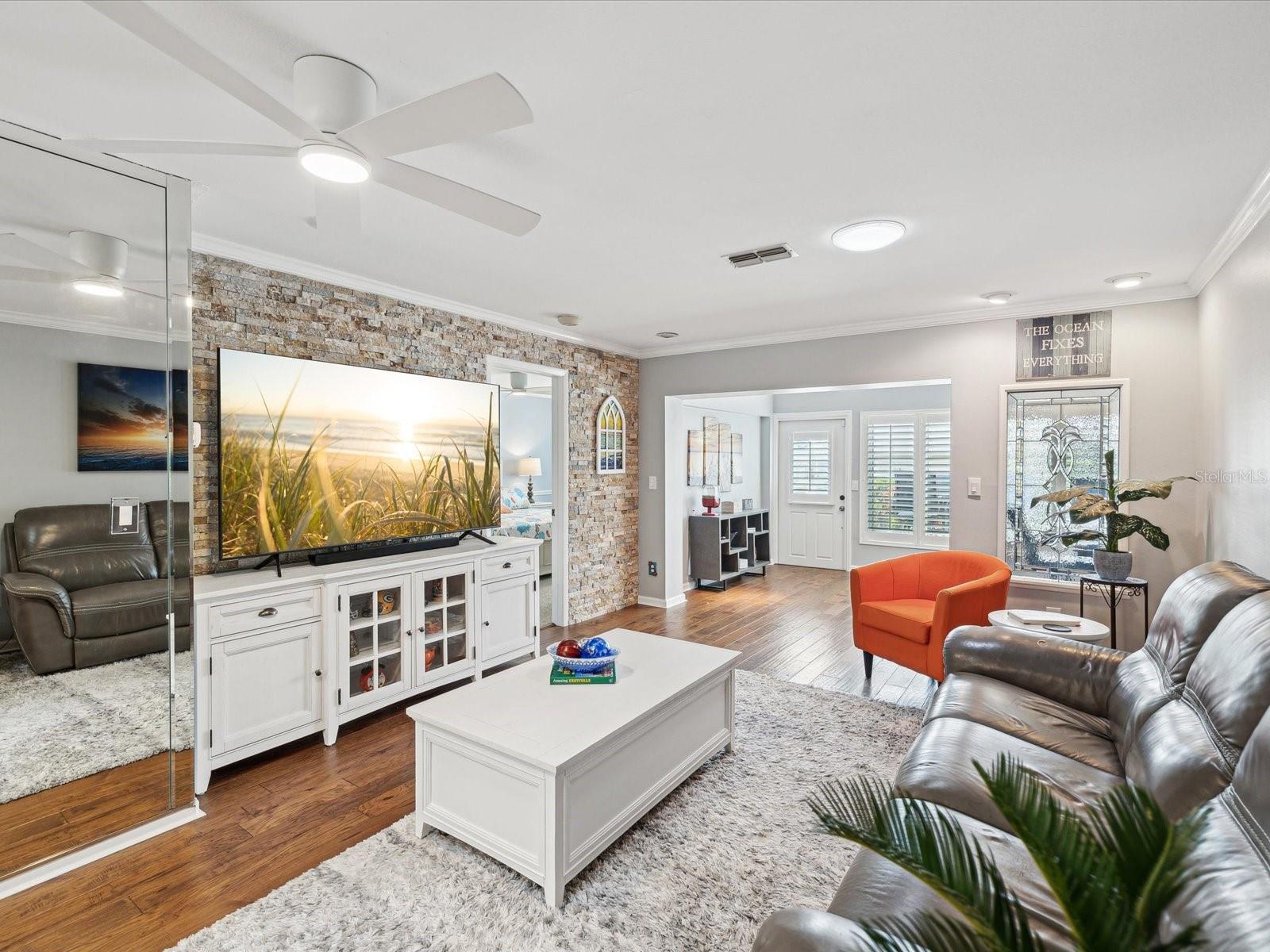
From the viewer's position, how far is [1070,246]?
2975mm

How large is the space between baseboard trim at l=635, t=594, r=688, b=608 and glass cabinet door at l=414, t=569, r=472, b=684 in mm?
2408

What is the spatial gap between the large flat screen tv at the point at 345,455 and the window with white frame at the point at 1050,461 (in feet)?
11.5

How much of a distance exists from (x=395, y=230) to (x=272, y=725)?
2307mm

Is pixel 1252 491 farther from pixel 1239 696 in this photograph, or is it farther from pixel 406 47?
pixel 406 47

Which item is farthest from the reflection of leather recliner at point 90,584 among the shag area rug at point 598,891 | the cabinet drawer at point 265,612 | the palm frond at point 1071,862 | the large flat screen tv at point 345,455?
the palm frond at point 1071,862

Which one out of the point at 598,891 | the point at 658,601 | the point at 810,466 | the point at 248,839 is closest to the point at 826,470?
the point at 810,466

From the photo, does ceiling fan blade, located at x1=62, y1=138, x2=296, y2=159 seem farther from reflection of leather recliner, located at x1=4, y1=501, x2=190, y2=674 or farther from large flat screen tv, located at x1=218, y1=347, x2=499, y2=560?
large flat screen tv, located at x1=218, y1=347, x2=499, y2=560

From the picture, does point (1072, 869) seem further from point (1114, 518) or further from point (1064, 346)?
point (1064, 346)

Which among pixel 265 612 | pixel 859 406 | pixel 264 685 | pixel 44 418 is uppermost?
pixel 859 406

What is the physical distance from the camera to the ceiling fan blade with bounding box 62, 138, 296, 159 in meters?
1.55

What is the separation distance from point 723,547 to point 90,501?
5.35 metres

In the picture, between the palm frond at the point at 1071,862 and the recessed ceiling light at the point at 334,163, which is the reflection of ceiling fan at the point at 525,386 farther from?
the palm frond at the point at 1071,862

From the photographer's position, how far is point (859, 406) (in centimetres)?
744

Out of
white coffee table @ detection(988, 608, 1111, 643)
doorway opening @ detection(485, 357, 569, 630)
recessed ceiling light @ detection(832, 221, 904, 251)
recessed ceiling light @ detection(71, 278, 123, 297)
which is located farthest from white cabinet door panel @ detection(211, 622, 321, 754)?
white coffee table @ detection(988, 608, 1111, 643)
